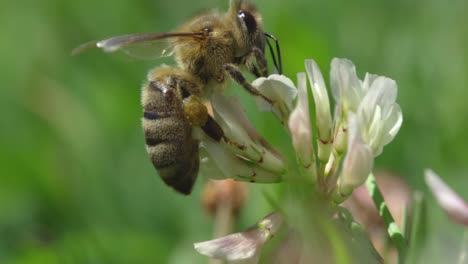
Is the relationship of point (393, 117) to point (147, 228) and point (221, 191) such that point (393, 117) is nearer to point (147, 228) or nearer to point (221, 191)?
point (221, 191)

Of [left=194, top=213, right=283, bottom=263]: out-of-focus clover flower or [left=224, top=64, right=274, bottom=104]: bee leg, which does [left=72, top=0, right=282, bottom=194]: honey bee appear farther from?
[left=194, top=213, right=283, bottom=263]: out-of-focus clover flower

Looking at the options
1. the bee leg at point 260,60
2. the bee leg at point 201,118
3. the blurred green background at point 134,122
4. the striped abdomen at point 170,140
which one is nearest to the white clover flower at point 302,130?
the bee leg at point 201,118

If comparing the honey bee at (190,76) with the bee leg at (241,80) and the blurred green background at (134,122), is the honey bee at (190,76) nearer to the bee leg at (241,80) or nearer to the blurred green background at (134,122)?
the bee leg at (241,80)

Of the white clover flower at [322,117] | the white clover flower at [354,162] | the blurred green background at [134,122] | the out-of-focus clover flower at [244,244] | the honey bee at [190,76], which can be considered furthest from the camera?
the blurred green background at [134,122]

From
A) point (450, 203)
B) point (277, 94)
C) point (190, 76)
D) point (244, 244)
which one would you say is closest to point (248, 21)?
point (190, 76)

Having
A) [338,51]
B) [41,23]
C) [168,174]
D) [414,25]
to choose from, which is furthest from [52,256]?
[41,23]

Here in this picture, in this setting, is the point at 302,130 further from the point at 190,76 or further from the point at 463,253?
the point at 190,76
